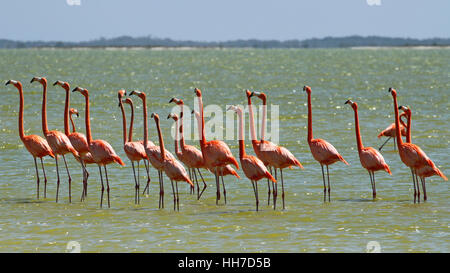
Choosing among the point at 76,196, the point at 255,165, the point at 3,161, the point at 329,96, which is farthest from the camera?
the point at 329,96

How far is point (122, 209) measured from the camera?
1310 centimetres

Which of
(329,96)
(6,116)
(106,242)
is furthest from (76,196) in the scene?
(329,96)

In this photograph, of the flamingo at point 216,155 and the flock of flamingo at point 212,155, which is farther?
the flamingo at point 216,155

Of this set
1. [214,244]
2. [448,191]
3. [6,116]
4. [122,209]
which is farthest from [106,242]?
[6,116]

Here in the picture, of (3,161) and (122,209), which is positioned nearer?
(122,209)

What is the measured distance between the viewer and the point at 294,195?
14.3m

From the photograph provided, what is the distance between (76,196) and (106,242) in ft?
11.9

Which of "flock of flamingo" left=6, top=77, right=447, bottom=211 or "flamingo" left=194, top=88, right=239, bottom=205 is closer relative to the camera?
"flock of flamingo" left=6, top=77, right=447, bottom=211
